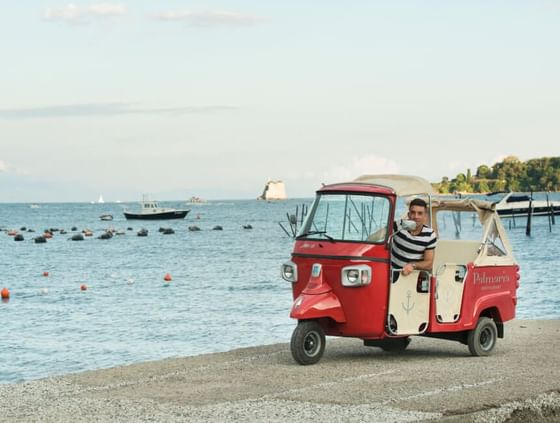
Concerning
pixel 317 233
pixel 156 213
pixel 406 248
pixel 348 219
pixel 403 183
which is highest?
pixel 403 183

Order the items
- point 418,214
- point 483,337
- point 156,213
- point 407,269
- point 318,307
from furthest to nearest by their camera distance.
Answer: point 156,213, point 483,337, point 418,214, point 407,269, point 318,307

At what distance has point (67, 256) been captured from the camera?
7988 centimetres

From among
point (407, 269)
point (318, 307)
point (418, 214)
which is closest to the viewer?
point (318, 307)

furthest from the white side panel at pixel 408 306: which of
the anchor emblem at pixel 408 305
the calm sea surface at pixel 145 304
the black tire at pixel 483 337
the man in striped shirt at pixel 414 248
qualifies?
the calm sea surface at pixel 145 304

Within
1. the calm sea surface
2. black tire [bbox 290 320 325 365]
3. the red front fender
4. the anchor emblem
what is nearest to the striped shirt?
the anchor emblem

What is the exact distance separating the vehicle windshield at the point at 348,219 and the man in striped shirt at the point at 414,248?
32cm

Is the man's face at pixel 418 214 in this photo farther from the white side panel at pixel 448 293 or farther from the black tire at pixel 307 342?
the black tire at pixel 307 342

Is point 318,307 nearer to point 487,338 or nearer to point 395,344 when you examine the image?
point 395,344

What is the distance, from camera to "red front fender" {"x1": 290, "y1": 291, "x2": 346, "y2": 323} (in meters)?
13.8

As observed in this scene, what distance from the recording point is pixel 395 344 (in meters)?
15.8

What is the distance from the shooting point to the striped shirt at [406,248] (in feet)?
46.9

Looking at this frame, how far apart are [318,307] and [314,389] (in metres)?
1.84

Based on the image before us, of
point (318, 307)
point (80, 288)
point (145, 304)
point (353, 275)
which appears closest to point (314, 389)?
point (318, 307)

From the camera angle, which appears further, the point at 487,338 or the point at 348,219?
the point at 487,338
